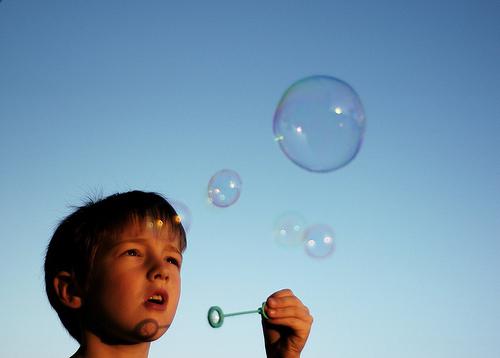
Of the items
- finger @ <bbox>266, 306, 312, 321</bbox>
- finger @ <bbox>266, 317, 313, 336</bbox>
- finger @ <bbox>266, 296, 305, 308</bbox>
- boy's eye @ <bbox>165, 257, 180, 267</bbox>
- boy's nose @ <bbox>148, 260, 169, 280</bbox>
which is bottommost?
finger @ <bbox>266, 317, 313, 336</bbox>

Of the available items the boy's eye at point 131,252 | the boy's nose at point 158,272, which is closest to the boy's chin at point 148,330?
the boy's nose at point 158,272

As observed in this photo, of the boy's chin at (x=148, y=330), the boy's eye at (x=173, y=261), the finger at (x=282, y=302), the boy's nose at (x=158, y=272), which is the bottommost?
the boy's chin at (x=148, y=330)

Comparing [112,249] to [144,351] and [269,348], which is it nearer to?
[144,351]

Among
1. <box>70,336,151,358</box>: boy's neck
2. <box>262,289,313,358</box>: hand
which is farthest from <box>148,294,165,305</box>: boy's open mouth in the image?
<box>262,289,313,358</box>: hand

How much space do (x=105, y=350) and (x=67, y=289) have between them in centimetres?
55

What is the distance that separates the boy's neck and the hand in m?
0.80

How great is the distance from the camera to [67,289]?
3.22 metres

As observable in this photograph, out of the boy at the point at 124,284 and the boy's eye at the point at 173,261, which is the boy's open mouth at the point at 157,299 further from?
the boy's eye at the point at 173,261

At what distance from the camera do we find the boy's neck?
2.90 m

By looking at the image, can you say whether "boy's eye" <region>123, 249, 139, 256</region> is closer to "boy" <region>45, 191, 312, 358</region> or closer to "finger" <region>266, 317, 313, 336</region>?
"boy" <region>45, 191, 312, 358</region>

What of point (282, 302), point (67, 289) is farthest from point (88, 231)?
point (282, 302)

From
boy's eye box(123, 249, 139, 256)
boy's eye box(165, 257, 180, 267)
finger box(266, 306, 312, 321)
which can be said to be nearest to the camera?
finger box(266, 306, 312, 321)

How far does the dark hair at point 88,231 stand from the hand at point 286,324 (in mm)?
991

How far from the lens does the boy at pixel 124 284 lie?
9.28ft
